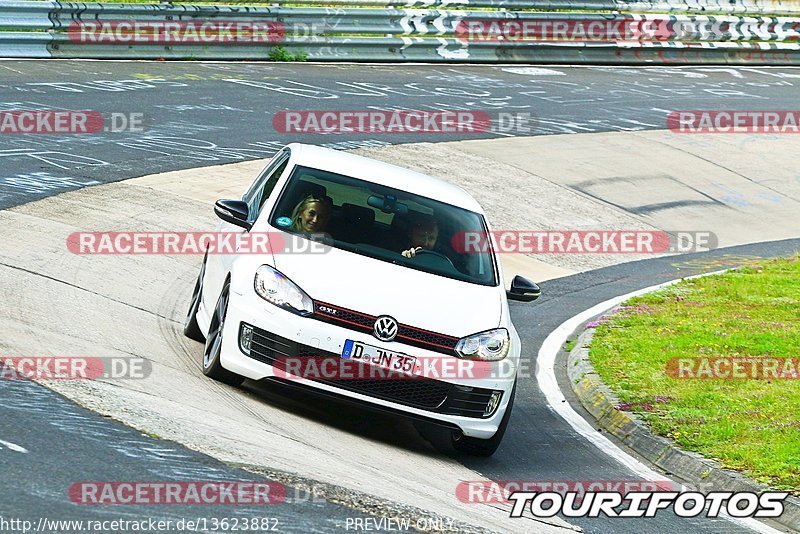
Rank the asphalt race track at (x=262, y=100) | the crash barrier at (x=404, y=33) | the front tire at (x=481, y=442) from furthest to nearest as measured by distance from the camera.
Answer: the crash barrier at (x=404, y=33)
the asphalt race track at (x=262, y=100)
the front tire at (x=481, y=442)

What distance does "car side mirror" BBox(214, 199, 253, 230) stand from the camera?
8914mm

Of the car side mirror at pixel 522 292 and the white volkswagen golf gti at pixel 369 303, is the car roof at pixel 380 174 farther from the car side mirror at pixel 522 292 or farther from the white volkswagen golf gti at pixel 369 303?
the car side mirror at pixel 522 292

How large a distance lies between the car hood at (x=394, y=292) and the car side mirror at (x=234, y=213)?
721 mm

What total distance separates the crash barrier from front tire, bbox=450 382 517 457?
1466cm

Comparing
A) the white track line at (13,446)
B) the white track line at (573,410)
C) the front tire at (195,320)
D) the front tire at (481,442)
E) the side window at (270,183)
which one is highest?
the side window at (270,183)

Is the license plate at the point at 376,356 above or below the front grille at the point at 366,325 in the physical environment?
below

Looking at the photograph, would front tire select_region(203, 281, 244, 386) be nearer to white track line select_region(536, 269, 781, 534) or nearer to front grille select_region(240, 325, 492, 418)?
front grille select_region(240, 325, 492, 418)

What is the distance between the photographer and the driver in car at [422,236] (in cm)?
877

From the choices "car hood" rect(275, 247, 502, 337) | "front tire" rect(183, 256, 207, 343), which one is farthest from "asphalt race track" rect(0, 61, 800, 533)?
"front tire" rect(183, 256, 207, 343)

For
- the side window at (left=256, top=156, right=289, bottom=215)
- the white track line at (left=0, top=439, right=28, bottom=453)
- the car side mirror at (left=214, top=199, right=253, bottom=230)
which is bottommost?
the white track line at (left=0, top=439, right=28, bottom=453)

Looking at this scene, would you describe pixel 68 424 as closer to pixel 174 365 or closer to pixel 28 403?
pixel 28 403

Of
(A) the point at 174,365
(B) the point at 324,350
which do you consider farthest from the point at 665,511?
(A) the point at 174,365

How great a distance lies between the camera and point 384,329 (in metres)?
7.75

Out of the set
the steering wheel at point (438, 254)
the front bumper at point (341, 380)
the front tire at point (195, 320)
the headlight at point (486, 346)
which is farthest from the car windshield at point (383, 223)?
the front tire at point (195, 320)
